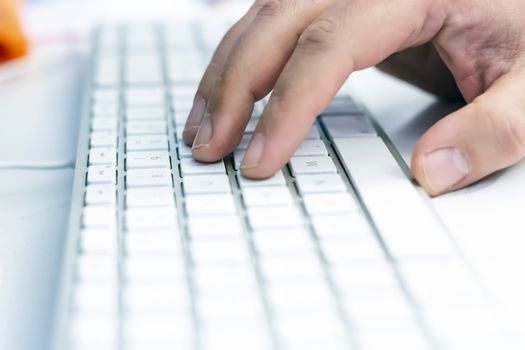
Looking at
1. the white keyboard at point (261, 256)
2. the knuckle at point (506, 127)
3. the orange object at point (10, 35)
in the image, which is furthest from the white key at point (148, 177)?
the orange object at point (10, 35)

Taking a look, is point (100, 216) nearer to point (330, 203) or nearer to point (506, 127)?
point (330, 203)

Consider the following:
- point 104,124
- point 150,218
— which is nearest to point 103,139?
point 104,124

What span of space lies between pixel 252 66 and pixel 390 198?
16 centimetres

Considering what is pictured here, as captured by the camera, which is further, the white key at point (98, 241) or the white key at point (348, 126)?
the white key at point (348, 126)

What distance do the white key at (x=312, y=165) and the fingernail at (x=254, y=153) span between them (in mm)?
27

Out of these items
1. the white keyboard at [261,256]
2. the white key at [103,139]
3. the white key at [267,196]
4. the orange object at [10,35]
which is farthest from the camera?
the orange object at [10,35]

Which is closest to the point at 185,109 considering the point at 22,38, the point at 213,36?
the point at 213,36

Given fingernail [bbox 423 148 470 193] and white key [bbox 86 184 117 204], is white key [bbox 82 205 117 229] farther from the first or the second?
fingernail [bbox 423 148 470 193]

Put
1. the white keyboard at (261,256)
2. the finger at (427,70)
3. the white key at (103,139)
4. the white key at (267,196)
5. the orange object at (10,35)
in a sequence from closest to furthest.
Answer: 1. the white keyboard at (261,256)
2. the white key at (267,196)
3. the white key at (103,139)
4. the finger at (427,70)
5. the orange object at (10,35)

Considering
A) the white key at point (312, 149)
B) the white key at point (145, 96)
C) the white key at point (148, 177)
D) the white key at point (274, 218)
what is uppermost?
the white key at point (274, 218)

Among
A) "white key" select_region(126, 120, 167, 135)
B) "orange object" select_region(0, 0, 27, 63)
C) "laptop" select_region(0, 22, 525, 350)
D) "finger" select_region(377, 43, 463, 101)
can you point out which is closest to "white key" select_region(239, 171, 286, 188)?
"laptop" select_region(0, 22, 525, 350)

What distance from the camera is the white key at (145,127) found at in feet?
1.88

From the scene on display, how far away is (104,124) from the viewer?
591 mm

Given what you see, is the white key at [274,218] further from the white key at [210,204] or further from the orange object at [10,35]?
the orange object at [10,35]
